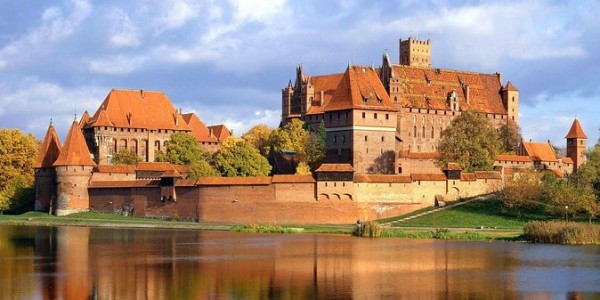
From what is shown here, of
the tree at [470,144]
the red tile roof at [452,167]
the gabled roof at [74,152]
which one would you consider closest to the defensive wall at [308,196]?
the red tile roof at [452,167]

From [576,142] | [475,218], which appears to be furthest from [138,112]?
[576,142]

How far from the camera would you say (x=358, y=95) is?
234ft

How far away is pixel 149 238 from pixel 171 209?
48.5 feet

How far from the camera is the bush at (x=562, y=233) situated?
155 ft

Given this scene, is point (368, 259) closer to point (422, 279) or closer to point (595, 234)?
point (422, 279)

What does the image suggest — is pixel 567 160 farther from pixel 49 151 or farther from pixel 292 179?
pixel 49 151

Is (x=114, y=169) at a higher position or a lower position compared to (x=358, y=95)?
lower

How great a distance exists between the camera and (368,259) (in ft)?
131

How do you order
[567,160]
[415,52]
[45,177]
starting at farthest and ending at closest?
[415,52]
[567,160]
[45,177]

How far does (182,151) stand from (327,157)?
11982 millimetres

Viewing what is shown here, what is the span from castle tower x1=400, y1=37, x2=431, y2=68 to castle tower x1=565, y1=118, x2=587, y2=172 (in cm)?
2037

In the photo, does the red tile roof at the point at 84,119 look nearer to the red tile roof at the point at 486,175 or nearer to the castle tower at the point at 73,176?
the castle tower at the point at 73,176

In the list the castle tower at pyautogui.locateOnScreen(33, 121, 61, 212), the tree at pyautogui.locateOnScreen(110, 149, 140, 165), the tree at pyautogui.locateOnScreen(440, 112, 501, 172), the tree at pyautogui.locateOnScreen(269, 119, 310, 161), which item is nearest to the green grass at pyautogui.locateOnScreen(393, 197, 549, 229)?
→ the tree at pyautogui.locateOnScreen(440, 112, 501, 172)

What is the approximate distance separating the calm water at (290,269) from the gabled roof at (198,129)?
3933cm
